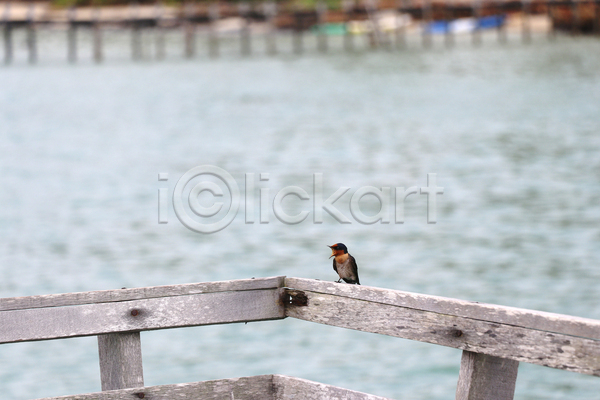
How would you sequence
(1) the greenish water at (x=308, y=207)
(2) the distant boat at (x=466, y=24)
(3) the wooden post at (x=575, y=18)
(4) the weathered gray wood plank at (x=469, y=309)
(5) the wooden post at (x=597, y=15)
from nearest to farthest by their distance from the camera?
(4) the weathered gray wood plank at (x=469, y=309)
(1) the greenish water at (x=308, y=207)
(5) the wooden post at (x=597, y=15)
(3) the wooden post at (x=575, y=18)
(2) the distant boat at (x=466, y=24)

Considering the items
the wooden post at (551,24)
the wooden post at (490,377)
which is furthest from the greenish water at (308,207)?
the wooden post at (551,24)

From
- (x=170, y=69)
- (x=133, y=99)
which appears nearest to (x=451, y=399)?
(x=133, y=99)

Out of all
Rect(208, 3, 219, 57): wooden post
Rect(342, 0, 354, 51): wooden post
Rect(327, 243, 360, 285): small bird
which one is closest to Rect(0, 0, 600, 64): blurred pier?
Rect(342, 0, 354, 51): wooden post

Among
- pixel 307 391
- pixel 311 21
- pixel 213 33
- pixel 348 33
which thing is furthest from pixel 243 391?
pixel 213 33

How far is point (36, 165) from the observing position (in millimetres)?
32156

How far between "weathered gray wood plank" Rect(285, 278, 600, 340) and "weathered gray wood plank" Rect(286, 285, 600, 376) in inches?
0.7

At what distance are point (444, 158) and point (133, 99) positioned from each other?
2579 cm

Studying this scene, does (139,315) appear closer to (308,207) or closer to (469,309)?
(469,309)

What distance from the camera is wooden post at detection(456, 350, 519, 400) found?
10.7ft

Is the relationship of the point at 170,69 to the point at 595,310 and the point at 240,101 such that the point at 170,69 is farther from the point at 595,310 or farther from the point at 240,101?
the point at 595,310

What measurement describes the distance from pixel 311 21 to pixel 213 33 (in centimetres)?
1695

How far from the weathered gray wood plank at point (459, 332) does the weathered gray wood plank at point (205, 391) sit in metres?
0.33

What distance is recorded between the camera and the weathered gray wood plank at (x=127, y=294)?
3566 mm

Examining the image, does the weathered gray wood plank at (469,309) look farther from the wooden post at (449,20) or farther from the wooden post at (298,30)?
the wooden post at (449,20)
